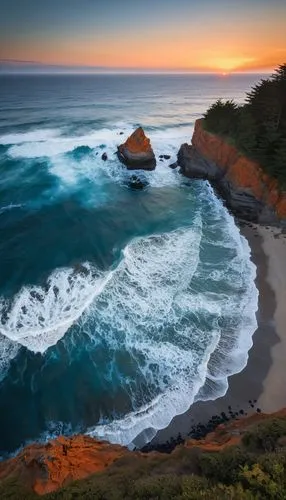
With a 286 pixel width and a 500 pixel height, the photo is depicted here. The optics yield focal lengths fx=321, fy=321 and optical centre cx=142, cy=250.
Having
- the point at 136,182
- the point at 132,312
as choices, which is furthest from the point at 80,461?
the point at 136,182

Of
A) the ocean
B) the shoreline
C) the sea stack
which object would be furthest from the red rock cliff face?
the shoreline

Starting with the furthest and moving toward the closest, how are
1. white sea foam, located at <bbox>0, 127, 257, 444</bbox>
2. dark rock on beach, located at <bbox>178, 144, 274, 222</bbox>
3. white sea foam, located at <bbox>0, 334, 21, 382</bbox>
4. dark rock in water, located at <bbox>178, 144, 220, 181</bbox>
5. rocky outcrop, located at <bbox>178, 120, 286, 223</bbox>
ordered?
dark rock in water, located at <bbox>178, 144, 220, 181</bbox> → dark rock on beach, located at <bbox>178, 144, 274, 222</bbox> → rocky outcrop, located at <bbox>178, 120, 286, 223</bbox> → white sea foam, located at <bbox>0, 334, 21, 382</bbox> → white sea foam, located at <bbox>0, 127, 257, 444</bbox>

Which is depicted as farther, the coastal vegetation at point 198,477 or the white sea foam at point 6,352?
the white sea foam at point 6,352

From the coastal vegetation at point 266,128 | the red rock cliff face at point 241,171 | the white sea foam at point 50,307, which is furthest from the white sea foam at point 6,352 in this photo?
the coastal vegetation at point 266,128

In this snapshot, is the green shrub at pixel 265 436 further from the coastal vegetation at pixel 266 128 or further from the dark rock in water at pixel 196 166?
the dark rock in water at pixel 196 166

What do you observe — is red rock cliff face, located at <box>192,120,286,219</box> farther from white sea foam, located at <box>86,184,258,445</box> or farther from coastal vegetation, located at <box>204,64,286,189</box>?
white sea foam, located at <box>86,184,258,445</box>

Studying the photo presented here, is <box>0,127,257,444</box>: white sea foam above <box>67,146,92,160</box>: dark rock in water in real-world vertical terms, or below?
below

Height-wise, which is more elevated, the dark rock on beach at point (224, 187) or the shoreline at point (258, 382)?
the dark rock on beach at point (224, 187)

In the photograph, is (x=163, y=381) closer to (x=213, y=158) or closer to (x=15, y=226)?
(x=15, y=226)
